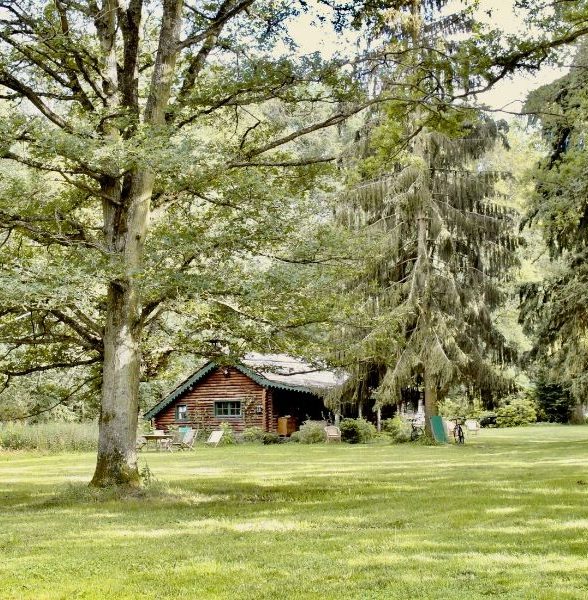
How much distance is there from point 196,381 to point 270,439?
232 inches

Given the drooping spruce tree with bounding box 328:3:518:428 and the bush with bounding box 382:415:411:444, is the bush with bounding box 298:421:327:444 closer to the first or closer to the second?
the bush with bounding box 382:415:411:444

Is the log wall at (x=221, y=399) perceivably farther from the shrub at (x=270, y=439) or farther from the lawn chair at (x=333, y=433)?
the lawn chair at (x=333, y=433)

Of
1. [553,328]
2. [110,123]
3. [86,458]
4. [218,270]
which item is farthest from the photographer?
[86,458]

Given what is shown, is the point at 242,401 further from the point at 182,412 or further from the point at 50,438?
the point at 50,438

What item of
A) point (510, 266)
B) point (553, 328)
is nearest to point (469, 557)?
point (553, 328)

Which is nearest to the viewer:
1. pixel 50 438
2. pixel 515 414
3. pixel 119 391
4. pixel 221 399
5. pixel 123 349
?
pixel 119 391

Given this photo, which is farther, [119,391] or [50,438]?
[50,438]

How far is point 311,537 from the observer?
8.33 metres

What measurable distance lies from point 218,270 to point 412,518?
5.17m

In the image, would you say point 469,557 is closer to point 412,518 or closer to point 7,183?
point 412,518

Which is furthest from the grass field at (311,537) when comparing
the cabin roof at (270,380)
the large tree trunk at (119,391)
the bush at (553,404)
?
the bush at (553,404)

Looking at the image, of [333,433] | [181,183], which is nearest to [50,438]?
[333,433]

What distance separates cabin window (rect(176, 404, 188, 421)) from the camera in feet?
129

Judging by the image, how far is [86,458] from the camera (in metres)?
27.1
